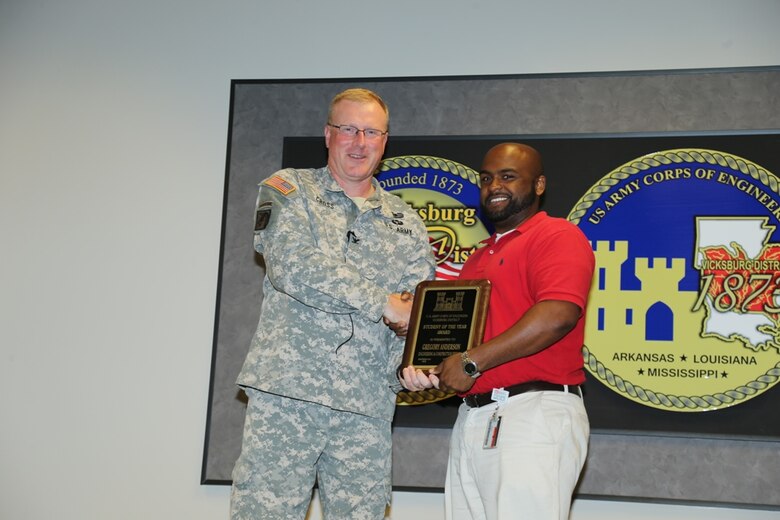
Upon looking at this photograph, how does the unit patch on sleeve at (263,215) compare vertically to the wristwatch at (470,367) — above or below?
above

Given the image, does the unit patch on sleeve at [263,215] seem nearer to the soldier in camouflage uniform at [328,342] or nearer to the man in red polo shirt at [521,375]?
the soldier in camouflage uniform at [328,342]

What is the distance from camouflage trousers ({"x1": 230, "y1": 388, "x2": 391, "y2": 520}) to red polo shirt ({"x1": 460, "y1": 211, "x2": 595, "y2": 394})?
410 mm

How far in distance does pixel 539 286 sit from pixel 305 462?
0.90m

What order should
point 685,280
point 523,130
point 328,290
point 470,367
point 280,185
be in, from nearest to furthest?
1. point 470,367
2. point 328,290
3. point 280,185
4. point 685,280
5. point 523,130

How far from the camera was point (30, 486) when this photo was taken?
3.76 meters

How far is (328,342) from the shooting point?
2590 millimetres

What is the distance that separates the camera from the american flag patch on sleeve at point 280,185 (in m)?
2.64

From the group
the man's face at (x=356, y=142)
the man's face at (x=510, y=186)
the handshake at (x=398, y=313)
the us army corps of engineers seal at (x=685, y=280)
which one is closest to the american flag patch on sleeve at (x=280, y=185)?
the man's face at (x=356, y=142)

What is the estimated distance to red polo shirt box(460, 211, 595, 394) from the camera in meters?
2.37

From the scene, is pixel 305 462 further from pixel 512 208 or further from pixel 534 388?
pixel 512 208

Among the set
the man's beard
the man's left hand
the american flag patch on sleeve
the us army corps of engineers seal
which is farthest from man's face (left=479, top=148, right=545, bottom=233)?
the us army corps of engineers seal

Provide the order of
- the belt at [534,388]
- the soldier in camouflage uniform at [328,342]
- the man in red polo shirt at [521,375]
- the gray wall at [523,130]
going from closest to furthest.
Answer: the man in red polo shirt at [521,375] → the belt at [534,388] → the soldier in camouflage uniform at [328,342] → the gray wall at [523,130]

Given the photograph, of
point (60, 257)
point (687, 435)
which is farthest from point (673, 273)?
point (60, 257)

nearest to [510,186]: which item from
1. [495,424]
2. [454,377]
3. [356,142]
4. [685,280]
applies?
[356,142]
